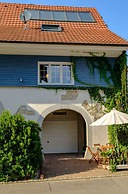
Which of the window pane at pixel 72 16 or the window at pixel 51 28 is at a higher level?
the window pane at pixel 72 16

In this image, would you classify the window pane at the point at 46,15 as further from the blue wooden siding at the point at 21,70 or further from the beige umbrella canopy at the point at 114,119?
the beige umbrella canopy at the point at 114,119

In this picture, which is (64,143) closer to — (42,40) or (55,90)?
(55,90)

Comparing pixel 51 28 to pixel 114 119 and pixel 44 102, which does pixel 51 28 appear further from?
pixel 114 119

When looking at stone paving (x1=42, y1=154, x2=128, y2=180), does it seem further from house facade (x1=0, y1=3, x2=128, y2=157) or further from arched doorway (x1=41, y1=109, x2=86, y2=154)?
arched doorway (x1=41, y1=109, x2=86, y2=154)

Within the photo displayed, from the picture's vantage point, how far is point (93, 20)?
1803 cm

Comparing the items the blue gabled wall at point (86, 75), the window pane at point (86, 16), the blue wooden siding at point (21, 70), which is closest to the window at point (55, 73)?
the blue wooden siding at point (21, 70)

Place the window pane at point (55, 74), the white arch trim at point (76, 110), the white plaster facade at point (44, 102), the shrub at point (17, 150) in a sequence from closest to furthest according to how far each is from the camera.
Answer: the shrub at point (17, 150) → the white plaster facade at point (44, 102) → the white arch trim at point (76, 110) → the window pane at point (55, 74)

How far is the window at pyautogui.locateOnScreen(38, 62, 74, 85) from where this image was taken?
567 inches

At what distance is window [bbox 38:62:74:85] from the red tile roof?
1.47 m

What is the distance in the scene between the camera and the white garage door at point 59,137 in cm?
1673

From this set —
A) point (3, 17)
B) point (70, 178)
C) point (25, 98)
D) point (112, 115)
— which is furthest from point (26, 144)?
point (3, 17)

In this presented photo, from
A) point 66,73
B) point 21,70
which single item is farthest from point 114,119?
point 21,70

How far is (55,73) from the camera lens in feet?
47.8

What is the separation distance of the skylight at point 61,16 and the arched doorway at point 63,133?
6172 mm
